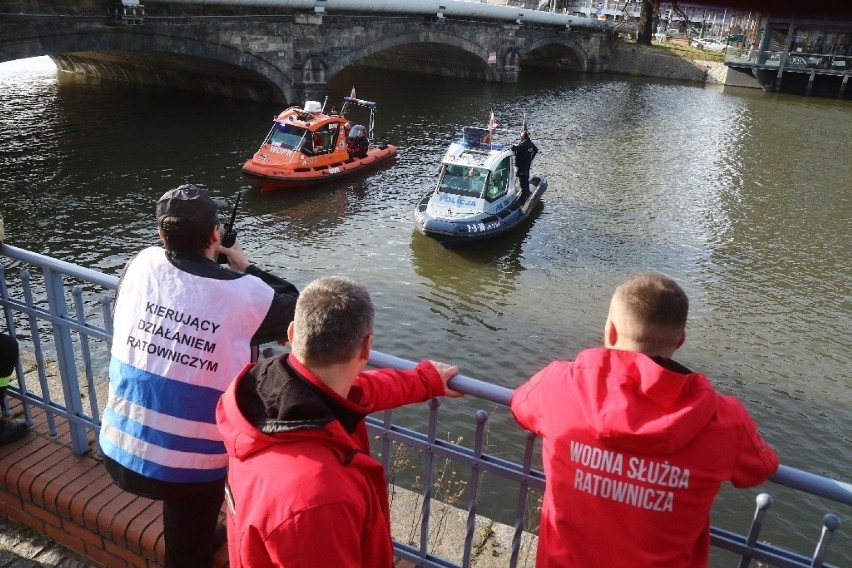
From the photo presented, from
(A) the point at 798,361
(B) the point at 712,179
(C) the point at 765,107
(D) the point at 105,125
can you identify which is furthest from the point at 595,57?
(A) the point at 798,361

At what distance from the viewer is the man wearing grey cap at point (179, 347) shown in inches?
102

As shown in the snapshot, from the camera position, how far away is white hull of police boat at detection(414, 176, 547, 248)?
14336 millimetres

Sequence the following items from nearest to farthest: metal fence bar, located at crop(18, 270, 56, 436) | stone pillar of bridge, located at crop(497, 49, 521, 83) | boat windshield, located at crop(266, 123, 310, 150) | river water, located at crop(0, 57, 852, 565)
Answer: metal fence bar, located at crop(18, 270, 56, 436) → river water, located at crop(0, 57, 852, 565) → boat windshield, located at crop(266, 123, 310, 150) → stone pillar of bridge, located at crop(497, 49, 521, 83)

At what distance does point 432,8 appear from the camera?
108 feet

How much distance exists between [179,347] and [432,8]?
108ft

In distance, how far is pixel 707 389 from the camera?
6.92ft

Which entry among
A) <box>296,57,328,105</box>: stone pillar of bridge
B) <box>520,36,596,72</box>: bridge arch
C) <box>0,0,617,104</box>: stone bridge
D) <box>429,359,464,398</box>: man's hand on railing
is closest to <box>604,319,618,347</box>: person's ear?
<box>429,359,464,398</box>: man's hand on railing

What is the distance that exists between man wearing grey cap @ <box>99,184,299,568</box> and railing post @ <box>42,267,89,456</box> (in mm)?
971

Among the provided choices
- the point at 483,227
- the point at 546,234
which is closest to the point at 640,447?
the point at 483,227

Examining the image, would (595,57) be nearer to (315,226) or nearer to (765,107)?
(765,107)

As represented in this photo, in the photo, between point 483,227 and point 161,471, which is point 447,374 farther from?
point 483,227

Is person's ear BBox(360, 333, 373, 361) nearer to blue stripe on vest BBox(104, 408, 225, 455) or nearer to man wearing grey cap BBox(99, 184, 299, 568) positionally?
man wearing grey cap BBox(99, 184, 299, 568)

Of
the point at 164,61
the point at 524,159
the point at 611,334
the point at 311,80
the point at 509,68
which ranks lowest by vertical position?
the point at 524,159

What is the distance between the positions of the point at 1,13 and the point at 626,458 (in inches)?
781
